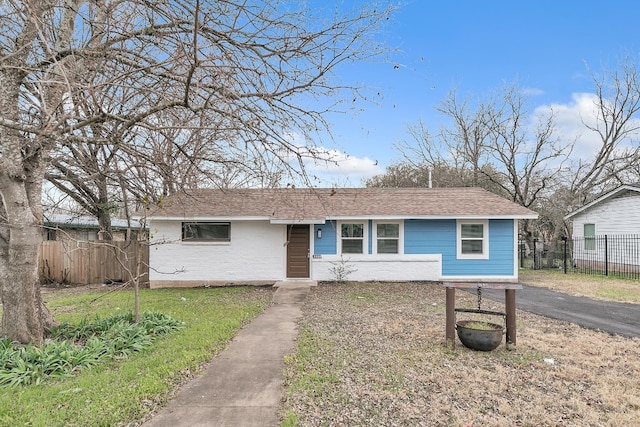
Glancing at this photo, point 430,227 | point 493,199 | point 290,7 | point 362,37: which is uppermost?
point 290,7

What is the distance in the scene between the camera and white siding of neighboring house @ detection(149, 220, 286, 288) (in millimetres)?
13281

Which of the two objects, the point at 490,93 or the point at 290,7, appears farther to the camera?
the point at 490,93

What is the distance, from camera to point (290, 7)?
5.02 metres

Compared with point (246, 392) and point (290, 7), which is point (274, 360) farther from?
point (290, 7)

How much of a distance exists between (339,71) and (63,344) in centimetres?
526

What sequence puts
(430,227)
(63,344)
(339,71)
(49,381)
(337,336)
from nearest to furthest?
1. (49,381)
2. (339,71)
3. (63,344)
4. (337,336)
5. (430,227)

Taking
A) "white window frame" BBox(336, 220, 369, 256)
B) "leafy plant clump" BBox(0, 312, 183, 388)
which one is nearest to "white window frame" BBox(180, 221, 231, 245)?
"white window frame" BBox(336, 220, 369, 256)

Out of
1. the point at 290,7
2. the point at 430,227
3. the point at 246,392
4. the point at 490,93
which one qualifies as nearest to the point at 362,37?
the point at 290,7

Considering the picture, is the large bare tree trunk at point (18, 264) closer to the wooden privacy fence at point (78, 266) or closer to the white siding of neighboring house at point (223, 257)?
the white siding of neighboring house at point (223, 257)

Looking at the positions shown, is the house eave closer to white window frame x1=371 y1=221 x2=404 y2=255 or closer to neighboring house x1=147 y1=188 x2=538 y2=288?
neighboring house x1=147 y1=188 x2=538 y2=288

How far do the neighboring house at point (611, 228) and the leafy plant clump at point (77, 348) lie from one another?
17.4m

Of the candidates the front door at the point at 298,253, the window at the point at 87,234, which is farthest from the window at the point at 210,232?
the window at the point at 87,234

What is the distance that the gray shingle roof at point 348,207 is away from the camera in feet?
42.8

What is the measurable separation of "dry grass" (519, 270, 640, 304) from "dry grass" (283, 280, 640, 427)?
15.7 feet
